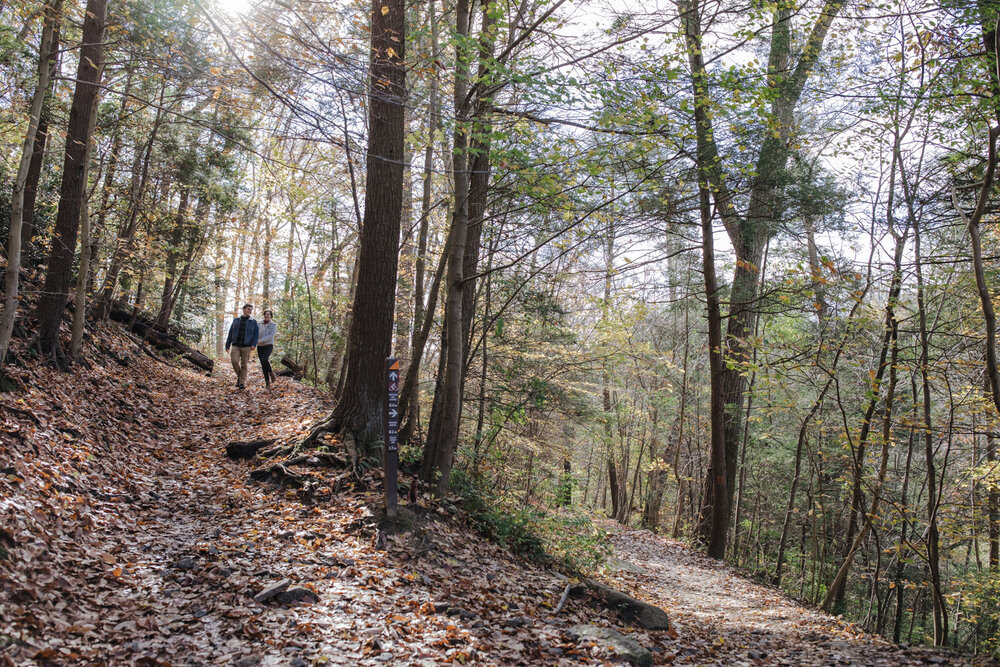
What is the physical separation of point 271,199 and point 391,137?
12960 mm

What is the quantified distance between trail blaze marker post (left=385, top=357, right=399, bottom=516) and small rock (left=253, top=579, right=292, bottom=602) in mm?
1639

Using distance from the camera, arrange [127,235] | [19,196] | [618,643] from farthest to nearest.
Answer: [127,235] → [19,196] → [618,643]

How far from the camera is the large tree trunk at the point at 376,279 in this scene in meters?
7.59

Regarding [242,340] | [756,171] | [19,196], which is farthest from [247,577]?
[242,340]

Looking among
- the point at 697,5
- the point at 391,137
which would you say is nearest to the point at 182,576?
the point at 391,137

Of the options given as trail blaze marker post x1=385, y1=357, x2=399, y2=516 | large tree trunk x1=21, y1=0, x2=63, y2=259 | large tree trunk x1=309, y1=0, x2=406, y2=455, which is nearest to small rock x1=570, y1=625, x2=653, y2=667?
trail blaze marker post x1=385, y1=357, x2=399, y2=516

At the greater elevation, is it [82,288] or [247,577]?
[82,288]

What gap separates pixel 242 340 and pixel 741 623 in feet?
35.9

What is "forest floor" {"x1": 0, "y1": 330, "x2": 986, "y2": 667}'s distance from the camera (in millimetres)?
3832

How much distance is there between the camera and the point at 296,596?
179 inches

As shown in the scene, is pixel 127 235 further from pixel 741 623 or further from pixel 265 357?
pixel 741 623

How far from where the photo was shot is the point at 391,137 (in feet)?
25.5

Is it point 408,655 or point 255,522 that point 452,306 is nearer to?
point 255,522

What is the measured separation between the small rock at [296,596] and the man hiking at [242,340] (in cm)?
919
